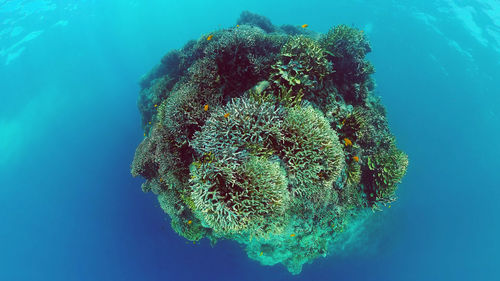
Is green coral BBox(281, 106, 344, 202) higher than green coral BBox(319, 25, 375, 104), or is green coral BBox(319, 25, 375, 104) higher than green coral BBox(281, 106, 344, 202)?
green coral BBox(319, 25, 375, 104)

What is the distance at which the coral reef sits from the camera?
15.5 ft

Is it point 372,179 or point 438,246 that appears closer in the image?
point 372,179

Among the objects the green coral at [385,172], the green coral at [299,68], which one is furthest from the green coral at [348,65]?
the green coral at [385,172]

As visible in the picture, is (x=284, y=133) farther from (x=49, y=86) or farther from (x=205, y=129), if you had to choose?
(x=49, y=86)

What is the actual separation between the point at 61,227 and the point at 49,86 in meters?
17.7

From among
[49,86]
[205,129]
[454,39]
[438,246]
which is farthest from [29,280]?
[454,39]

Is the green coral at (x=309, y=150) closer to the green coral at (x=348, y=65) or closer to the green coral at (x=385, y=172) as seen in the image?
the green coral at (x=385, y=172)

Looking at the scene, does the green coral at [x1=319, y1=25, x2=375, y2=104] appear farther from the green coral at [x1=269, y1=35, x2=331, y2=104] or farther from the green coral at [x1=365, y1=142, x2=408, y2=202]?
the green coral at [x1=365, y1=142, x2=408, y2=202]

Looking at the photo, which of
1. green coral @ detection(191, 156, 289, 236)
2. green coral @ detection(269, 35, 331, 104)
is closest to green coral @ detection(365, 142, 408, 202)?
green coral @ detection(269, 35, 331, 104)

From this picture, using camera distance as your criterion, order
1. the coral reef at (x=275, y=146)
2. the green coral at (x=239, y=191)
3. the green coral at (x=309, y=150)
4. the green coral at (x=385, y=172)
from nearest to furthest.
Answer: the green coral at (x=239, y=191)
the coral reef at (x=275, y=146)
the green coral at (x=309, y=150)
the green coral at (x=385, y=172)

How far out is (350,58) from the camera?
313 inches

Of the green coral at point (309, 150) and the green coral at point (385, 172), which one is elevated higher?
the green coral at point (385, 172)

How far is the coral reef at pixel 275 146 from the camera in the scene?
4.71m

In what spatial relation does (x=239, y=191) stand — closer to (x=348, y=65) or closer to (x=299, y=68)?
(x=299, y=68)
